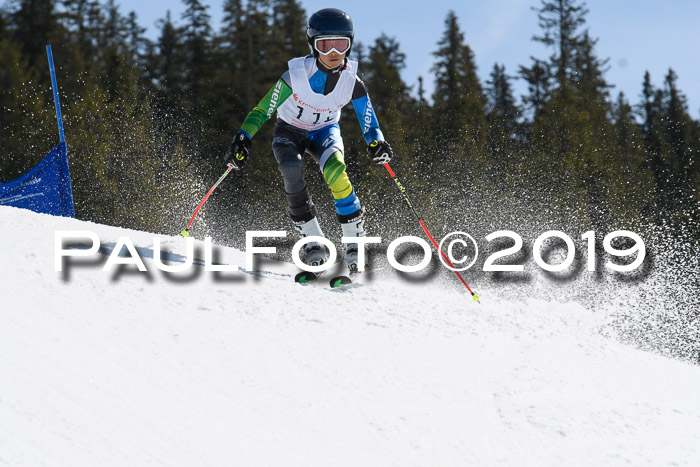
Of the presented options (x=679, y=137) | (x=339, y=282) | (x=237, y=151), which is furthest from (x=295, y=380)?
(x=679, y=137)

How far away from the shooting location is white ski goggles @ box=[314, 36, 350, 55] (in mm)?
4871

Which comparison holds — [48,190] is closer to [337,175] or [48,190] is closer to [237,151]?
[237,151]

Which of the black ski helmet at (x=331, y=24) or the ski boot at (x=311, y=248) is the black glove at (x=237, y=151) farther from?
the black ski helmet at (x=331, y=24)

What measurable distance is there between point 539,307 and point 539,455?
2310mm

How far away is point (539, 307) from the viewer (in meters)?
4.89

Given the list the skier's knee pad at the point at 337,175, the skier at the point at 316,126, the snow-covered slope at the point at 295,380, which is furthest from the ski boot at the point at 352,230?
the snow-covered slope at the point at 295,380

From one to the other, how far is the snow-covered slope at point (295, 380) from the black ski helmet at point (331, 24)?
196 centimetres

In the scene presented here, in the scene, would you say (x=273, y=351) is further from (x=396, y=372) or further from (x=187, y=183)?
(x=187, y=183)

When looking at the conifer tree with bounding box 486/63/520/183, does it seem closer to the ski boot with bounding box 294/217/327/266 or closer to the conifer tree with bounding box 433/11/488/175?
the conifer tree with bounding box 433/11/488/175

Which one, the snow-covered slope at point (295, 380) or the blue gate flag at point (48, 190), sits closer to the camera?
the snow-covered slope at point (295, 380)

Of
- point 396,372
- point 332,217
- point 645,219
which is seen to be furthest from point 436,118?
point 396,372

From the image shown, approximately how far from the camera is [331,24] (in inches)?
190

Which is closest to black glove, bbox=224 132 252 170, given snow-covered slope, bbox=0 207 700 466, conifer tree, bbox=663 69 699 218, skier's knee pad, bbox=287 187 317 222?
skier's knee pad, bbox=287 187 317 222

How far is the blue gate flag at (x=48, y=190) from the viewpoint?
23.2 feet
